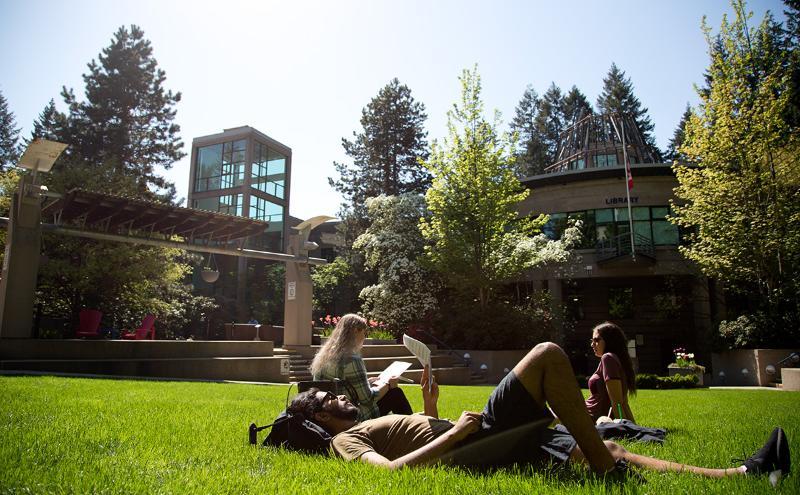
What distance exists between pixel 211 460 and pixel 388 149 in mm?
36029

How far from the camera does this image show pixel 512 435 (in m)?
3.15

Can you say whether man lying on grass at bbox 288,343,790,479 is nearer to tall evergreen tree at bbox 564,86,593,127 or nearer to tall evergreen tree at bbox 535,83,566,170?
tall evergreen tree at bbox 535,83,566,170

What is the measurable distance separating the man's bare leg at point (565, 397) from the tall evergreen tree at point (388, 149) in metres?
34.9

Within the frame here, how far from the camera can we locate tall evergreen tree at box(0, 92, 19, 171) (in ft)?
140

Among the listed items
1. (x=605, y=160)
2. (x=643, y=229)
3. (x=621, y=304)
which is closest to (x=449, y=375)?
(x=643, y=229)

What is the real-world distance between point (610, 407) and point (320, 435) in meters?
3.26

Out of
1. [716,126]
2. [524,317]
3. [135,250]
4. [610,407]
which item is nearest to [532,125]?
[716,126]

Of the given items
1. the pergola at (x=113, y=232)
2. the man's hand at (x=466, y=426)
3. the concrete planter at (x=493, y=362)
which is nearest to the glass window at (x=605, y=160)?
the concrete planter at (x=493, y=362)

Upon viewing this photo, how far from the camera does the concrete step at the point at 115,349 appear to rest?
11.8 m

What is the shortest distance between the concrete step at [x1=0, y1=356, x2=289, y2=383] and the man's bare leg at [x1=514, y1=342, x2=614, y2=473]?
11.8 metres

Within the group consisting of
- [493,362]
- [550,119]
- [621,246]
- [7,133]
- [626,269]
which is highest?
[550,119]

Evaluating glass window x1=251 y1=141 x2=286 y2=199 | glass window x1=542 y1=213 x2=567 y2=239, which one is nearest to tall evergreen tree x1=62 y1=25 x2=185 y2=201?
glass window x1=251 y1=141 x2=286 y2=199

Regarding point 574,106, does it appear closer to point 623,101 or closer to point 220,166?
point 623,101

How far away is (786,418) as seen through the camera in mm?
6801
